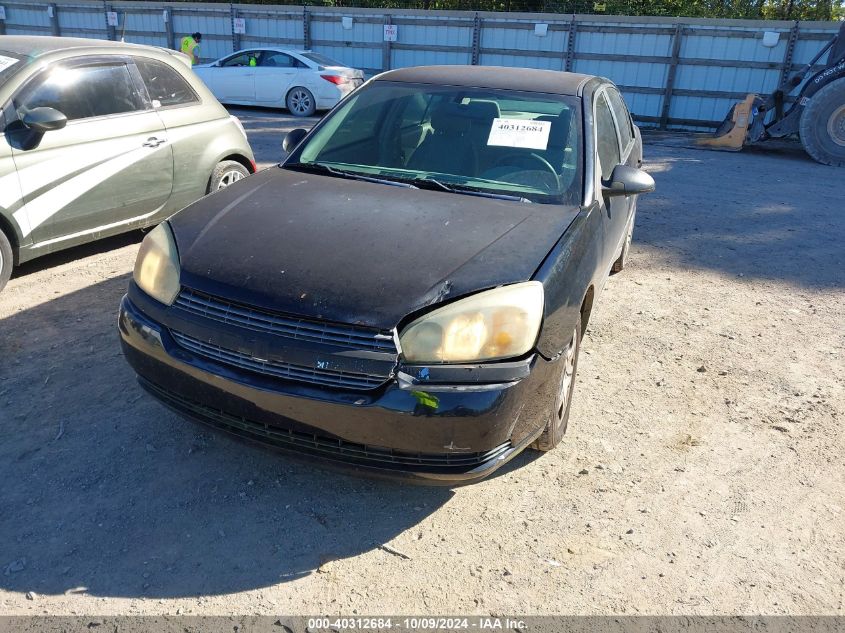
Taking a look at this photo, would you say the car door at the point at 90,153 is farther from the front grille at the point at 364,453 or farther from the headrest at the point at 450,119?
the front grille at the point at 364,453

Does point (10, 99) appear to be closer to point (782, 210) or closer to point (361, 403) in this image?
point (361, 403)

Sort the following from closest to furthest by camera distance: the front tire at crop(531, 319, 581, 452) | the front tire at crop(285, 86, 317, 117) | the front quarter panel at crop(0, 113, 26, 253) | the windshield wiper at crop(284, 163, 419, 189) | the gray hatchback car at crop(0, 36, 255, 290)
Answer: the front tire at crop(531, 319, 581, 452)
the windshield wiper at crop(284, 163, 419, 189)
the front quarter panel at crop(0, 113, 26, 253)
the gray hatchback car at crop(0, 36, 255, 290)
the front tire at crop(285, 86, 317, 117)

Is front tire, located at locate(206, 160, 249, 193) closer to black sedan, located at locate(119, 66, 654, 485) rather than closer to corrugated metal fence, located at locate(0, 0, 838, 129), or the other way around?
black sedan, located at locate(119, 66, 654, 485)

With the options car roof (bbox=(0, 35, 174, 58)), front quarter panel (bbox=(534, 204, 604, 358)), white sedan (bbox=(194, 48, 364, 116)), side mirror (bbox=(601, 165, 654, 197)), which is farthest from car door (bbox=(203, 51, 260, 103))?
front quarter panel (bbox=(534, 204, 604, 358))

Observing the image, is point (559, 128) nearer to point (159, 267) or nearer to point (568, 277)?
point (568, 277)

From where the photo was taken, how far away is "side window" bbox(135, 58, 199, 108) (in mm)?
5637

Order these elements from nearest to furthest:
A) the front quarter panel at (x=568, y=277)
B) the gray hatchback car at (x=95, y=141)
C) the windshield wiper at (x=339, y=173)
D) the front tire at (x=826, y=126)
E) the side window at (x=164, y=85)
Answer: the front quarter panel at (x=568, y=277), the windshield wiper at (x=339, y=173), the gray hatchback car at (x=95, y=141), the side window at (x=164, y=85), the front tire at (x=826, y=126)

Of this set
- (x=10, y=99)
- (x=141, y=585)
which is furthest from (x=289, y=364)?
(x=10, y=99)

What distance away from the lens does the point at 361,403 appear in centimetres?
244

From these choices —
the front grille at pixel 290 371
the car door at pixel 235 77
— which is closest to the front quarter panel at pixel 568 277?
the front grille at pixel 290 371

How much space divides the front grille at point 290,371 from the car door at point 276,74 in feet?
42.9

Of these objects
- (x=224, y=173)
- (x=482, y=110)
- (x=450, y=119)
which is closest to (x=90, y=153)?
(x=224, y=173)

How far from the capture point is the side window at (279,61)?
1466 cm

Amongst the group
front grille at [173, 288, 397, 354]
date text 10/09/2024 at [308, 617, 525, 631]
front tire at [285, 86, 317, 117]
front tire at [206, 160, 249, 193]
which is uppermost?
front grille at [173, 288, 397, 354]
